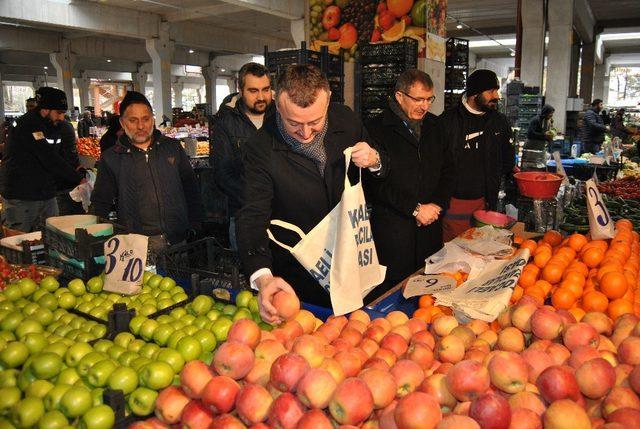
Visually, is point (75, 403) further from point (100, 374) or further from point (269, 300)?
point (269, 300)

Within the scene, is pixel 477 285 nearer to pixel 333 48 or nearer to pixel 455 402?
pixel 455 402

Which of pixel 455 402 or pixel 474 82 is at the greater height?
pixel 474 82

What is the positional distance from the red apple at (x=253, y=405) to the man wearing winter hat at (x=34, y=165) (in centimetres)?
462

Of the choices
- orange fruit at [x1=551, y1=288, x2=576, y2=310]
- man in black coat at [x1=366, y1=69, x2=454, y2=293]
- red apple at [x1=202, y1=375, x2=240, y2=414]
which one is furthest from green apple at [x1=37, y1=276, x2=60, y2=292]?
orange fruit at [x1=551, y1=288, x2=576, y2=310]

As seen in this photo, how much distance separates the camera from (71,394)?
4.83 feet

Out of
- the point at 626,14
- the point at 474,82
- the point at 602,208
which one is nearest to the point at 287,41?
the point at 626,14

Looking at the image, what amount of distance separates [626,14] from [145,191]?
21115 millimetres

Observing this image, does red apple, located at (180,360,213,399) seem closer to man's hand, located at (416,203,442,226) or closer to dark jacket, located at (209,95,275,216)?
man's hand, located at (416,203,442,226)

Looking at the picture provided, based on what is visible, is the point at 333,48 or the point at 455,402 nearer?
the point at 455,402

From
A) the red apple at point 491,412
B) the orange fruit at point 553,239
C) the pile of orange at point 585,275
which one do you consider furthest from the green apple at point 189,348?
the orange fruit at point 553,239

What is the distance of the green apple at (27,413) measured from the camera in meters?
1.44

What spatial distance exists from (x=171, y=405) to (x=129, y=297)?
111cm

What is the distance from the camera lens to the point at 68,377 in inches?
64.7

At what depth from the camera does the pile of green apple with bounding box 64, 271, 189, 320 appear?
2257mm
